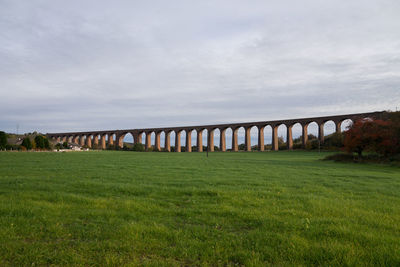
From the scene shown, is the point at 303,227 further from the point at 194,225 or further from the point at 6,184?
the point at 6,184

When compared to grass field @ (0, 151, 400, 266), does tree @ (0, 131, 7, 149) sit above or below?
above

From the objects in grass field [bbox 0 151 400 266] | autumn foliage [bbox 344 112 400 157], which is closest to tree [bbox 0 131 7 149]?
grass field [bbox 0 151 400 266]

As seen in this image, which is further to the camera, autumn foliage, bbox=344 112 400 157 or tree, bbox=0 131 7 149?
tree, bbox=0 131 7 149

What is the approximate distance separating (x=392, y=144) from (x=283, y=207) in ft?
78.2

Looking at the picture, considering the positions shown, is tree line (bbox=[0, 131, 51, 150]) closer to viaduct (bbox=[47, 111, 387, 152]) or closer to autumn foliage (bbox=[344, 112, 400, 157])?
viaduct (bbox=[47, 111, 387, 152])

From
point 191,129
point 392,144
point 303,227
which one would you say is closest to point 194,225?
point 303,227

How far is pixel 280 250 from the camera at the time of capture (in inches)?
153

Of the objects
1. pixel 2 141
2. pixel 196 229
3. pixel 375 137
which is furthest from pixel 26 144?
pixel 196 229

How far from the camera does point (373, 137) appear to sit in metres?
25.5

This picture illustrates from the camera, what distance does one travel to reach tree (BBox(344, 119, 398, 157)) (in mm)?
24609

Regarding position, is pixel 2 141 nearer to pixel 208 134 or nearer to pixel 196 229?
pixel 208 134

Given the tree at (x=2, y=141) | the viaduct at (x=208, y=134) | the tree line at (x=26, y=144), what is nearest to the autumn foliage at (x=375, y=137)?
the viaduct at (x=208, y=134)

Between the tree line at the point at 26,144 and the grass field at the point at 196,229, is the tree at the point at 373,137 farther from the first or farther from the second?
the tree line at the point at 26,144

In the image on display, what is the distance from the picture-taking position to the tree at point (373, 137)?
24.6 metres
